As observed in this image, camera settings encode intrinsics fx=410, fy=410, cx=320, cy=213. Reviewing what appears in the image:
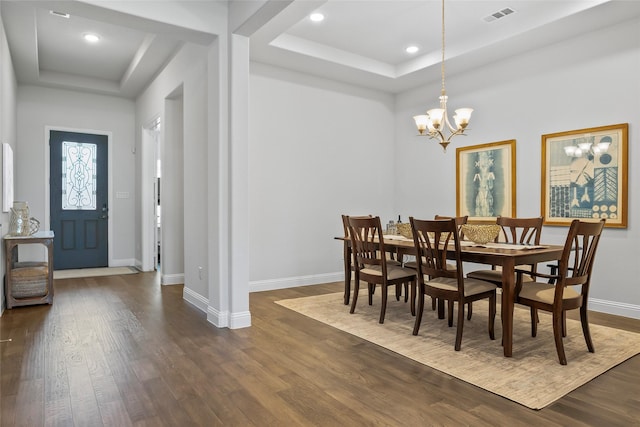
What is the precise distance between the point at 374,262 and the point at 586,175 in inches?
96.5

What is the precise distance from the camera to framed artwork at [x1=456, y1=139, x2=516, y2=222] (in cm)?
494

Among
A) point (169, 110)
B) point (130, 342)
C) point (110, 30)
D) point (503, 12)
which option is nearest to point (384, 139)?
point (503, 12)

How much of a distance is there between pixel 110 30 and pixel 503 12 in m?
4.33

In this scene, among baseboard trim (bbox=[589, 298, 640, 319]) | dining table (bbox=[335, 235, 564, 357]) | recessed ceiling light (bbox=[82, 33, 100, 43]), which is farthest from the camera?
recessed ceiling light (bbox=[82, 33, 100, 43])

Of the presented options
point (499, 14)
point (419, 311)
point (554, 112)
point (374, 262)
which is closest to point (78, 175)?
point (374, 262)

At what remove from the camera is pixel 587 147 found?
4.23 meters

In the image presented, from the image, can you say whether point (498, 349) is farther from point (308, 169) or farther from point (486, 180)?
point (308, 169)

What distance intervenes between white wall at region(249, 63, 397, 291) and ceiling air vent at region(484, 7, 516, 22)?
2202 mm

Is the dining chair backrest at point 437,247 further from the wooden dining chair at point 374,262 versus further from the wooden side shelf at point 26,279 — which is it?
the wooden side shelf at point 26,279

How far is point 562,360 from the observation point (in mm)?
2691

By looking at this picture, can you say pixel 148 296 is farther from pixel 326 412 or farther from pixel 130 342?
pixel 326 412

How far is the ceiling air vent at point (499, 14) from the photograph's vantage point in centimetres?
407

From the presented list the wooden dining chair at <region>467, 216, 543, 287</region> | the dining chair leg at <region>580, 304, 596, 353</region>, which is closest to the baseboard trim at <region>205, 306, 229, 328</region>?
the wooden dining chair at <region>467, 216, 543, 287</region>

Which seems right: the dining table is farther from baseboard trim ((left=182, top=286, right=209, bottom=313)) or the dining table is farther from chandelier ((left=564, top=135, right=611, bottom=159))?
baseboard trim ((left=182, top=286, right=209, bottom=313))
